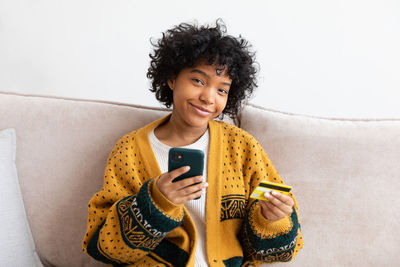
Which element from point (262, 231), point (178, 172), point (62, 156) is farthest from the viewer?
point (62, 156)

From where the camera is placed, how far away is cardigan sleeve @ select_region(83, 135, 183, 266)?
32.3 inches

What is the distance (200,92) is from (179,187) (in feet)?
0.96

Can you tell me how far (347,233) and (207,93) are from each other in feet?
2.02

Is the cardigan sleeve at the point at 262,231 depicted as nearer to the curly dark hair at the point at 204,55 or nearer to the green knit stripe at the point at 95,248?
the curly dark hair at the point at 204,55

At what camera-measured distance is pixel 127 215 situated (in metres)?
0.85

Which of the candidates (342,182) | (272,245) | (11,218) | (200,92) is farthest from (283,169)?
(11,218)

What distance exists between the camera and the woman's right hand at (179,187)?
80 cm

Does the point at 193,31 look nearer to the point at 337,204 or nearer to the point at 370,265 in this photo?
the point at 337,204

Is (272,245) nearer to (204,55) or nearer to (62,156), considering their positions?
(204,55)

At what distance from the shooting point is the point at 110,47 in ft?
5.27

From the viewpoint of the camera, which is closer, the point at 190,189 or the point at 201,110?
the point at 190,189

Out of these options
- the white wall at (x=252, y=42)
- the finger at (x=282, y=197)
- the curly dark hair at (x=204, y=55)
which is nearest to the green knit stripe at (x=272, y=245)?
the finger at (x=282, y=197)

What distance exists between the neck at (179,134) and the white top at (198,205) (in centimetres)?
2

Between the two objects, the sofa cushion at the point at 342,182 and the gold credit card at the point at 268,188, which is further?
the sofa cushion at the point at 342,182
